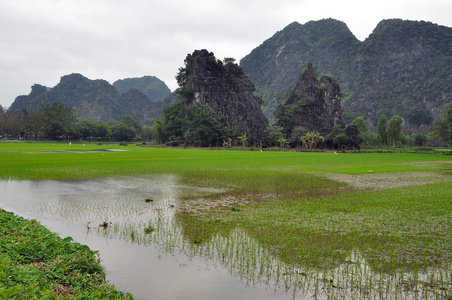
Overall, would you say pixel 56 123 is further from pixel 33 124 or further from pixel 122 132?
pixel 122 132

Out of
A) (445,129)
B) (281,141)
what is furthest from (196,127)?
(445,129)

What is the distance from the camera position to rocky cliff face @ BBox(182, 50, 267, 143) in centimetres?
8656

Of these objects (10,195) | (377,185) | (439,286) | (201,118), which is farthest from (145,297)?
(201,118)

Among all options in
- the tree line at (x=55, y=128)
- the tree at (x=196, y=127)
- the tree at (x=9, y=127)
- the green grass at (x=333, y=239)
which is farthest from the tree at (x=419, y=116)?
the tree at (x=9, y=127)

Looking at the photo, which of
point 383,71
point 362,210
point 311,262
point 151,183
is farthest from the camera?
point 383,71

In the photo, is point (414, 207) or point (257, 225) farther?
point (414, 207)

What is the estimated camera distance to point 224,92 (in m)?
89.8

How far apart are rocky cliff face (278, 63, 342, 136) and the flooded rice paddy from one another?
78.5m

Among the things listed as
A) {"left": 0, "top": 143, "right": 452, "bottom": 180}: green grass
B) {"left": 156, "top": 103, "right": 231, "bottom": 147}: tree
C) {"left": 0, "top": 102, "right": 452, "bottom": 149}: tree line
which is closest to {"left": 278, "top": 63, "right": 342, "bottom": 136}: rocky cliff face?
{"left": 0, "top": 102, "right": 452, "bottom": 149}: tree line

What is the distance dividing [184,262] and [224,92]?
86029mm

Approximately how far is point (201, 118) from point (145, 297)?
71763 mm

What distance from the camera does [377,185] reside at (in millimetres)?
16469

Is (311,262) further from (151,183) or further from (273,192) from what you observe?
(151,183)

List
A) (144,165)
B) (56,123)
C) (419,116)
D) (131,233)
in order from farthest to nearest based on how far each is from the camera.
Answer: (419,116)
(56,123)
(144,165)
(131,233)
